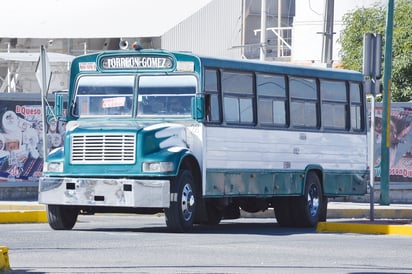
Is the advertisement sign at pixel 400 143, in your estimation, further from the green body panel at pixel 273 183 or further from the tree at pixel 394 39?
the tree at pixel 394 39

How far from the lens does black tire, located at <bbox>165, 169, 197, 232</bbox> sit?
19375 mm

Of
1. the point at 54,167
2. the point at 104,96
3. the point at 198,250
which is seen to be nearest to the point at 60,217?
the point at 54,167

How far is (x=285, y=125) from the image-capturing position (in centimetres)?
2259

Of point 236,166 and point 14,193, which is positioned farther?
point 14,193

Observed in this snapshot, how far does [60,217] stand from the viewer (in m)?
20.1

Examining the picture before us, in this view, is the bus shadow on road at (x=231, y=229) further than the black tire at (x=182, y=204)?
Yes

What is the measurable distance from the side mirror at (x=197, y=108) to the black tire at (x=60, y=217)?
228 cm

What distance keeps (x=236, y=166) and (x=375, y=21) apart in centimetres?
2666

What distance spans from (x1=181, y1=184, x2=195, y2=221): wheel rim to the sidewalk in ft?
7.92

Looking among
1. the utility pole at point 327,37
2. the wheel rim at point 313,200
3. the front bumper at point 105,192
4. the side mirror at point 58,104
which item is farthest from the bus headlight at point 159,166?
the utility pole at point 327,37

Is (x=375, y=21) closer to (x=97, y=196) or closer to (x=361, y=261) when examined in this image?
(x=97, y=196)

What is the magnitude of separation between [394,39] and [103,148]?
88.5ft

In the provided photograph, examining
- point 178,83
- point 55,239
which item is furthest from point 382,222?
point 55,239

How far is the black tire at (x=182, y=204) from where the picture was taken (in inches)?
763
